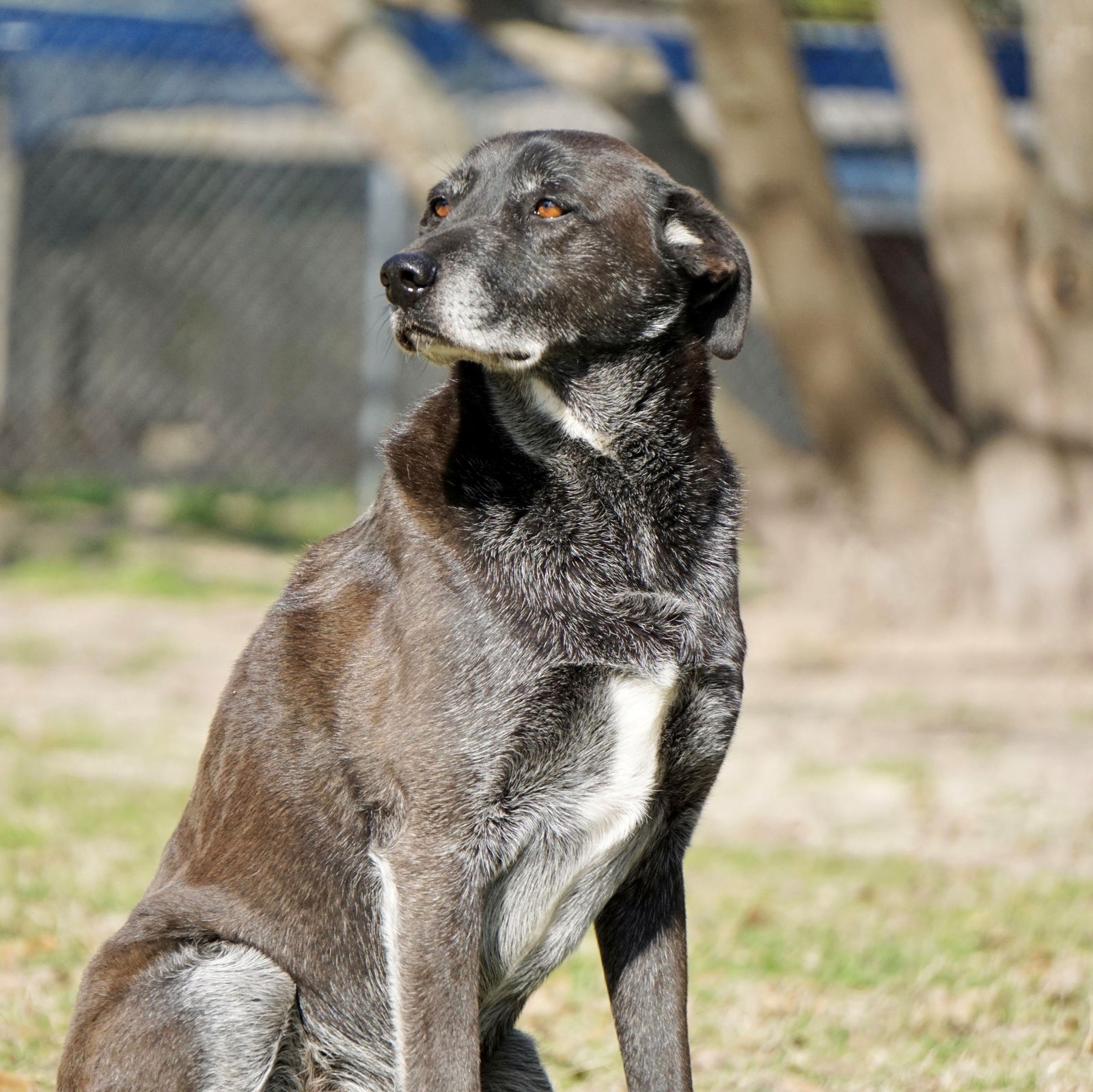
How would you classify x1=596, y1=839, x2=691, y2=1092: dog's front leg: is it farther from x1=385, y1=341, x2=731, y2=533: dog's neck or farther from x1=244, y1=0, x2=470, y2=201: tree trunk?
x1=244, y1=0, x2=470, y2=201: tree trunk

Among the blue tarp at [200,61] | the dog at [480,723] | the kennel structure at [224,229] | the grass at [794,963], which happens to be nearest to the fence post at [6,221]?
the kennel structure at [224,229]

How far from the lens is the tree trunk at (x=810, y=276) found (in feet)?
21.4

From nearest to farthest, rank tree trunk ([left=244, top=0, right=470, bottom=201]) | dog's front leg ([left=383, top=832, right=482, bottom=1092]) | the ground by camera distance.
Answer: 1. dog's front leg ([left=383, top=832, right=482, bottom=1092])
2. the ground
3. tree trunk ([left=244, top=0, right=470, bottom=201])

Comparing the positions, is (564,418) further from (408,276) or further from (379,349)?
(379,349)

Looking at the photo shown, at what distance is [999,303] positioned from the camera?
6.71 metres

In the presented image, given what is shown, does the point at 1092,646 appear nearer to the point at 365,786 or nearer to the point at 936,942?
the point at 936,942

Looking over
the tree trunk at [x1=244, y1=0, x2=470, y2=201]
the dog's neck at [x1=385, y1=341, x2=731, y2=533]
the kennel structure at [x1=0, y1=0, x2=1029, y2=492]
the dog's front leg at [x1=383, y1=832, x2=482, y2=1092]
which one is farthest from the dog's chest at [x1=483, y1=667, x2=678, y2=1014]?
the kennel structure at [x1=0, y1=0, x2=1029, y2=492]

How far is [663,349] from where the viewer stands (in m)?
2.78

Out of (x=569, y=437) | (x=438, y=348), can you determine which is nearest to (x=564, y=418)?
(x=569, y=437)

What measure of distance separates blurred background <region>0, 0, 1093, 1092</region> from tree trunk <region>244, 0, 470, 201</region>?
2cm

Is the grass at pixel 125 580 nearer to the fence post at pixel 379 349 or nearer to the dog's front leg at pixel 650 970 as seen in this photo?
the fence post at pixel 379 349

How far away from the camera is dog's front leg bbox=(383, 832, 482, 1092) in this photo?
2.29 m

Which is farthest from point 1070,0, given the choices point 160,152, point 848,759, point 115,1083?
point 160,152

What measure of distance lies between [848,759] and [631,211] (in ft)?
10.9
